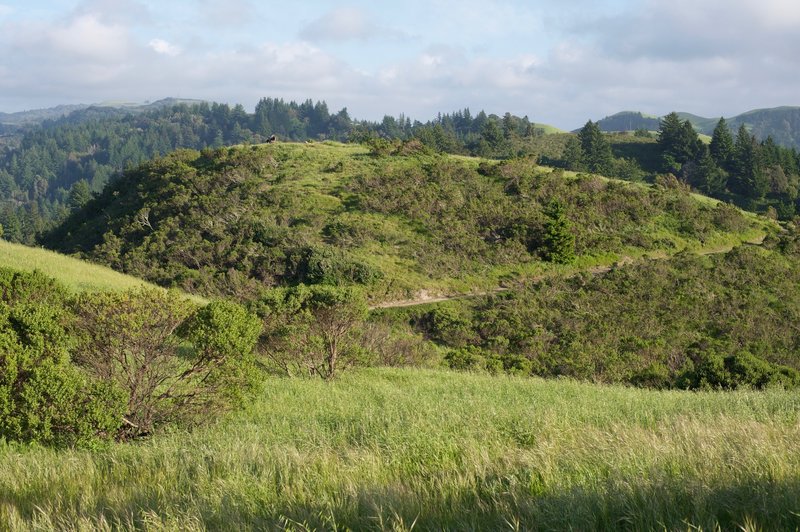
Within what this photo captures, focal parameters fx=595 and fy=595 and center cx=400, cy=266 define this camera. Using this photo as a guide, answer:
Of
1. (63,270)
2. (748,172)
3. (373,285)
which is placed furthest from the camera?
(748,172)

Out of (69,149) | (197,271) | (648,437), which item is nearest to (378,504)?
(648,437)

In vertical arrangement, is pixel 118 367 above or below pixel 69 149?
below

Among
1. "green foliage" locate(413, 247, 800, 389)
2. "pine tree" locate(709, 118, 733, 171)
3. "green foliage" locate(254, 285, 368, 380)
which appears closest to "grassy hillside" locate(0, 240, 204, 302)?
"green foliage" locate(254, 285, 368, 380)

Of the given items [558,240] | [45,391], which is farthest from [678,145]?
[45,391]

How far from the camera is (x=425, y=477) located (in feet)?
13.0

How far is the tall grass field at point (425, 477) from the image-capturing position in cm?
297

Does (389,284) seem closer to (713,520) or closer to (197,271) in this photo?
(197,271)

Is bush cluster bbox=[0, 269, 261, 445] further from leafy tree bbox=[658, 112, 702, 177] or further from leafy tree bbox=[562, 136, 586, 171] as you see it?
leafy tree bbox=[658, 112, 702, 177]

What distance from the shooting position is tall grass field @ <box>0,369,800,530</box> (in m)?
2.97

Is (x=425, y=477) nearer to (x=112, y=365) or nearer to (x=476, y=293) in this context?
(x=112, y=365)

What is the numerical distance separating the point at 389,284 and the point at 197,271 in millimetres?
9042

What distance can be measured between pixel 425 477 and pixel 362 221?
95.5 feet

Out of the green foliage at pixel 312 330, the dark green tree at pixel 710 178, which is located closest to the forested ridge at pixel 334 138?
the dark green tree at pixel 710 178

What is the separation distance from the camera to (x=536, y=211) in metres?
34.9
